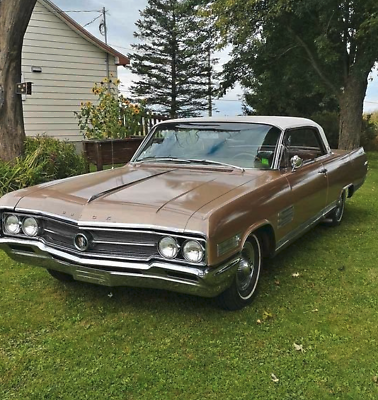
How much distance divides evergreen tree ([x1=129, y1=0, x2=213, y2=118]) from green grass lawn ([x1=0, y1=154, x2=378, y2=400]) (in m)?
28.8

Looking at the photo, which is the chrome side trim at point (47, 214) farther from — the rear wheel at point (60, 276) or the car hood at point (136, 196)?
the rear wheel at point (60, 276)

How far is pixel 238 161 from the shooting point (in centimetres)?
417

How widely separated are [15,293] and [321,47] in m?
11.2

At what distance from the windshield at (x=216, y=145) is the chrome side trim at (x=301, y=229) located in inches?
27.2

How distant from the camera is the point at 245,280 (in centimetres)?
361

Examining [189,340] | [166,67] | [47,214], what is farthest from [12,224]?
[166,67]

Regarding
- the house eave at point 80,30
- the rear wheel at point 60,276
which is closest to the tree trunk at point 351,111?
the house eave at point 80,30

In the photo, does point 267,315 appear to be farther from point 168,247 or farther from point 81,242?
point 81,242

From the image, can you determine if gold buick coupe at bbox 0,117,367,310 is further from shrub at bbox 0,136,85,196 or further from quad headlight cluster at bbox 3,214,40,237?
shrub at bbox 0,136,85,196

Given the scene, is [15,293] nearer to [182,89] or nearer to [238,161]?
[238,161]

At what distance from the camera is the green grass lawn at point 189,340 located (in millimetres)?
2605

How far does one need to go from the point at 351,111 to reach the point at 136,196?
12.5 metres

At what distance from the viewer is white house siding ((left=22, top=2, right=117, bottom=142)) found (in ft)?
40.0

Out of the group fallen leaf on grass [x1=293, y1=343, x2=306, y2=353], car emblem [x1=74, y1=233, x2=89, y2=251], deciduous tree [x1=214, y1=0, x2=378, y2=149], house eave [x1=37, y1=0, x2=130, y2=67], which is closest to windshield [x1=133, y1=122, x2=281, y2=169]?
car emblem [x1=74, y1=233, x2=89, y2=251]
